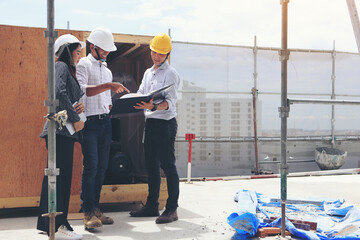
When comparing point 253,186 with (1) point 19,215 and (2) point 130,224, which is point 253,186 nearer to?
(2) point 130,224

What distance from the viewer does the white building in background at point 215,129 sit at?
10875 millimetres

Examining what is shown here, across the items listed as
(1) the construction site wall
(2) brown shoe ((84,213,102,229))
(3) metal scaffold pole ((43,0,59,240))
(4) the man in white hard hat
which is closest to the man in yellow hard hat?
(4) the man in white hard hat

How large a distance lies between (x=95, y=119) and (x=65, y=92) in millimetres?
660

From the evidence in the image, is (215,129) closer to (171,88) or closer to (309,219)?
(309,219)

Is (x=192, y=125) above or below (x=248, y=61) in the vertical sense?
below

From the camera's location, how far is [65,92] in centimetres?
341

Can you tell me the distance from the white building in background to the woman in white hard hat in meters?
7.26

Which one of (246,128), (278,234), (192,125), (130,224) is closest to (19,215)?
(130,224)

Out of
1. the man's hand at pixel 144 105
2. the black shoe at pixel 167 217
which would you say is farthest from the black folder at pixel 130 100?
the black shoe at pixel 167 217

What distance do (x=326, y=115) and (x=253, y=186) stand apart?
21.2ft

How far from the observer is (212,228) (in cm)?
401

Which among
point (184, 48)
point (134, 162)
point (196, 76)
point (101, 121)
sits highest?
point (184, 48)

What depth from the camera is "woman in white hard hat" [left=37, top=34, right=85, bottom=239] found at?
134 inches

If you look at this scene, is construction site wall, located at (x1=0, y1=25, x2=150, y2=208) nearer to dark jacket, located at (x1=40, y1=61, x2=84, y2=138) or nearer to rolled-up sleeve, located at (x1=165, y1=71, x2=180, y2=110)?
dark jacket, located at (x1=40, y1=61, x2=84, y2=138)
